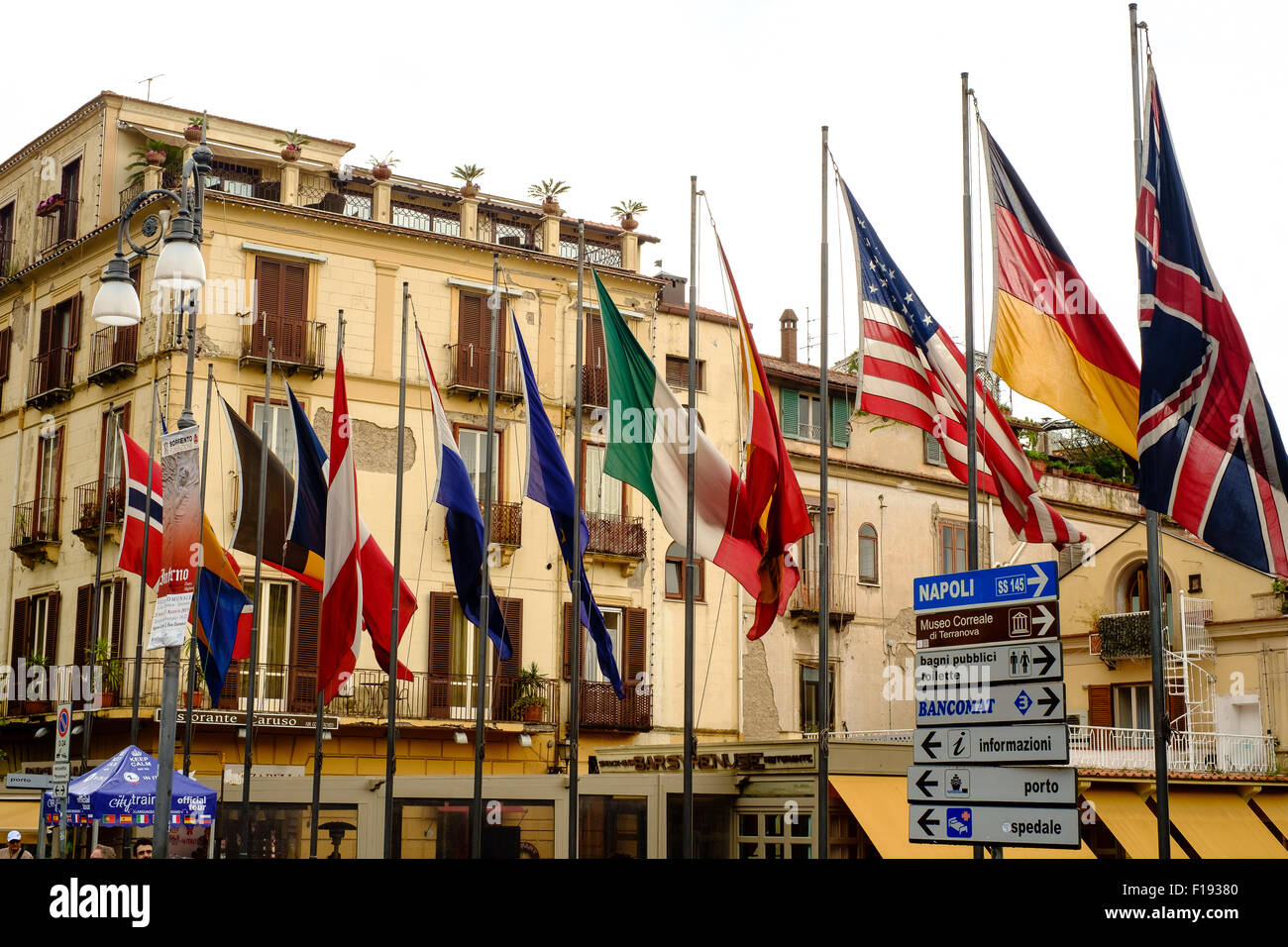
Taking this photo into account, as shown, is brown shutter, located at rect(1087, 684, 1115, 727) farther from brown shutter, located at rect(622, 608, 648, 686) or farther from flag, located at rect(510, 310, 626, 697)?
flag, located at rect(510, 310, 626, 697)

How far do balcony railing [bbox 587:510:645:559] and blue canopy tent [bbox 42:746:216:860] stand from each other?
16.0 metres

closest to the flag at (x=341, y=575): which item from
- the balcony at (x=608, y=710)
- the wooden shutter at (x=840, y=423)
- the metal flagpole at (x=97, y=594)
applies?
the metal flagpole at (x=97, y=594)

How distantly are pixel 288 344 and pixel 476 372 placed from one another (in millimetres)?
4472

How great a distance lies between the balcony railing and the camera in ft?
127

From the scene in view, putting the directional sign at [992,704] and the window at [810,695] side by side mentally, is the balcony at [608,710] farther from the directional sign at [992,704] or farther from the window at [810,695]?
the directional sign at [992,704]

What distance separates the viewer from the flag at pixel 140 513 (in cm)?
2836

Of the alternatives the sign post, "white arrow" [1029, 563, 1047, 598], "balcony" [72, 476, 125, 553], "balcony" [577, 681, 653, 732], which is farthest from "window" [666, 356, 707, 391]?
"white arrow" [1029, 563, 1047, 598]

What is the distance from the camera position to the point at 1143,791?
31.3 meters

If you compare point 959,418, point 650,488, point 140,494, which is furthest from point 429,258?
point 959,418
